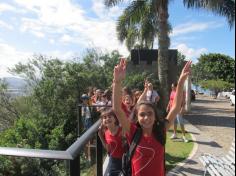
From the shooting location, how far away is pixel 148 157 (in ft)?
11.3

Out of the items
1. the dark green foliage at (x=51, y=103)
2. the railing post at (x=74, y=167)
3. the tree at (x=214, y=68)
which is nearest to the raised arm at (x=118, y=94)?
the railing post at (x=74, y=167)

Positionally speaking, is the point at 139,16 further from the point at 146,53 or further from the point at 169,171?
the point at 146,53

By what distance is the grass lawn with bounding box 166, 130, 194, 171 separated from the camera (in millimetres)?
8594

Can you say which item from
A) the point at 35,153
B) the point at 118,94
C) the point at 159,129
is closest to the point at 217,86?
A: the point at 159,129

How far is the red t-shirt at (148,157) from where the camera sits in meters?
3.46

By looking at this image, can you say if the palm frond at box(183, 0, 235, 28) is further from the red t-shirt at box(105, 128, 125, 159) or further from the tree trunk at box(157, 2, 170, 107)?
the red t-shirt at box(105, 128, 125, 159)

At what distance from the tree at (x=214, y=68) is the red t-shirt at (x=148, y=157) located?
209 feet

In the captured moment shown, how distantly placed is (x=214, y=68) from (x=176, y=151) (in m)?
62.9

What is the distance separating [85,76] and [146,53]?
10600 mm

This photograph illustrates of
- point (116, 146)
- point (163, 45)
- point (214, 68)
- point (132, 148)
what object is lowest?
point (116, 146)

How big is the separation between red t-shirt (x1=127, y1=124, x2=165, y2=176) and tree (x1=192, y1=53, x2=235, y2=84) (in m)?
63.6

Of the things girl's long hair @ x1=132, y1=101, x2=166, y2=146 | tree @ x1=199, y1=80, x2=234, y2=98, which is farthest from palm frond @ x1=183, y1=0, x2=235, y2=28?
tree @ x1=199, y1=80, x2=234, y2=98

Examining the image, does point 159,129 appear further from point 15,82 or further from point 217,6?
point 15,82

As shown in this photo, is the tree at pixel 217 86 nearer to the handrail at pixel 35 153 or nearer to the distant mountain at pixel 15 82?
the distant mountain at pixel 15 82
